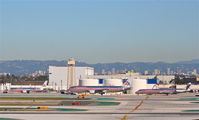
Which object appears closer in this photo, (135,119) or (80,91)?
(135,119)

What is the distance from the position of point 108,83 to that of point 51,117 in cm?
13982

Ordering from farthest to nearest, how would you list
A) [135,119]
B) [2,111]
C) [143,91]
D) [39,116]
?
[143,91] < [2,111] < [39,116] < [135,119]

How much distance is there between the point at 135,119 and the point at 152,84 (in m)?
129

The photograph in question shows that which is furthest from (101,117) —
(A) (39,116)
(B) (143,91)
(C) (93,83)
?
(C) (93,83)

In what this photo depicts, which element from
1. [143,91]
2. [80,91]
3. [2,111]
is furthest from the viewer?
[80,91]

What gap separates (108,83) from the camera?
7736 inches

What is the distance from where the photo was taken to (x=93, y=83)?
7712 inches

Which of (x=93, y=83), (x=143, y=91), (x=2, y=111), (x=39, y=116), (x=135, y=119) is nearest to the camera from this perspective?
(x=135, y=119)

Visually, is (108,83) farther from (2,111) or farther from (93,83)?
(2,111)

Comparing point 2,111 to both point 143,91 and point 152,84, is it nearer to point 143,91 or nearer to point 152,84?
point 143,91

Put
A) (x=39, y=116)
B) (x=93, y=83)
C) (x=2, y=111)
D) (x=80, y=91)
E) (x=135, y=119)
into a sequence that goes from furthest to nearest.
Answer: (x=93, y=83) → (x=80, y=91) → (x=2, y=111) → (x=39, y=116) → (x=135, y=119)

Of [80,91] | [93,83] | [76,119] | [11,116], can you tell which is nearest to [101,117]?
[76,119]

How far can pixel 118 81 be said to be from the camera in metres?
199

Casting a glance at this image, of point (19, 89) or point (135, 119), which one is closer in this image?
point (135, 119)
